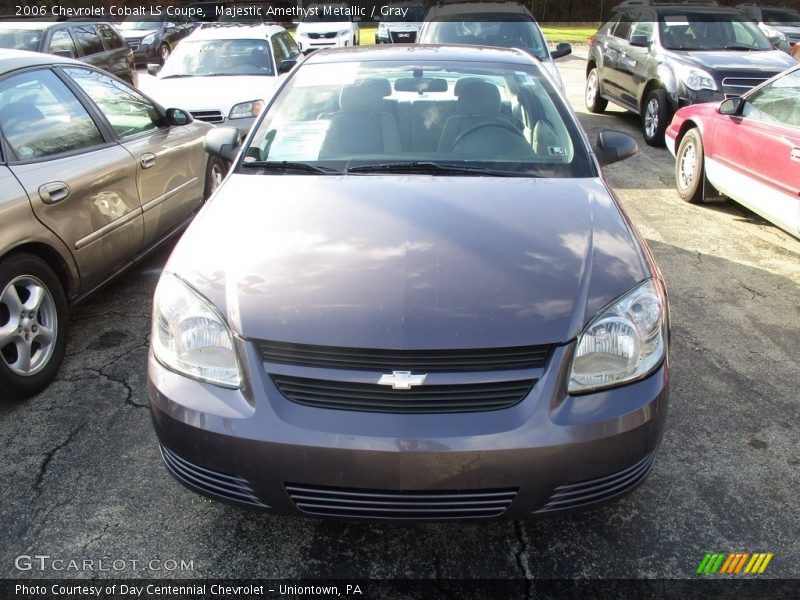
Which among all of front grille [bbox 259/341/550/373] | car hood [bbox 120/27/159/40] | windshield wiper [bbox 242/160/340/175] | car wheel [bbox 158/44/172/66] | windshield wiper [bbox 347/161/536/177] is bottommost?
car wheel [bbox 158/44/172/66]

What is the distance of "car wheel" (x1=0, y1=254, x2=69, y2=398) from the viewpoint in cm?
300

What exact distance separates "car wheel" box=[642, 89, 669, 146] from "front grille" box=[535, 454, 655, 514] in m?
7.05

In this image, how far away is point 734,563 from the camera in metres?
2.24

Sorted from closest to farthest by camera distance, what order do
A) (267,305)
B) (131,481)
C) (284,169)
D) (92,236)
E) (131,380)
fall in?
(267,305)
(131,481)
(284,169)
(131,380)
(92,236)

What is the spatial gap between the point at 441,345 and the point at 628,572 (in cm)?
103

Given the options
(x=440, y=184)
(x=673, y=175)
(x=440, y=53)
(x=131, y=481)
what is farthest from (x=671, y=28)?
(x=131, y=481)

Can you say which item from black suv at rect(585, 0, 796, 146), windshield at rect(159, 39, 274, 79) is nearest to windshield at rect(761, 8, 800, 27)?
black suv at rect(585, 0, 796, 146)

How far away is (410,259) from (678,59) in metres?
7.32

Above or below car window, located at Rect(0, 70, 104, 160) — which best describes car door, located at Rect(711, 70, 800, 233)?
below

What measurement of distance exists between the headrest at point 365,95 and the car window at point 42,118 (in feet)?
5.07

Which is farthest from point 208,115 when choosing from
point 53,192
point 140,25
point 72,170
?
point 140,25

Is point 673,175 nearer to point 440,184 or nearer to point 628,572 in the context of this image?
point 440,184

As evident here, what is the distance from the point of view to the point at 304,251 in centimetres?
231

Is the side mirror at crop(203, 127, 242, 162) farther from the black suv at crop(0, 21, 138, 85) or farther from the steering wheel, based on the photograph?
the black suv at crop(0, 21, 138, 85)
